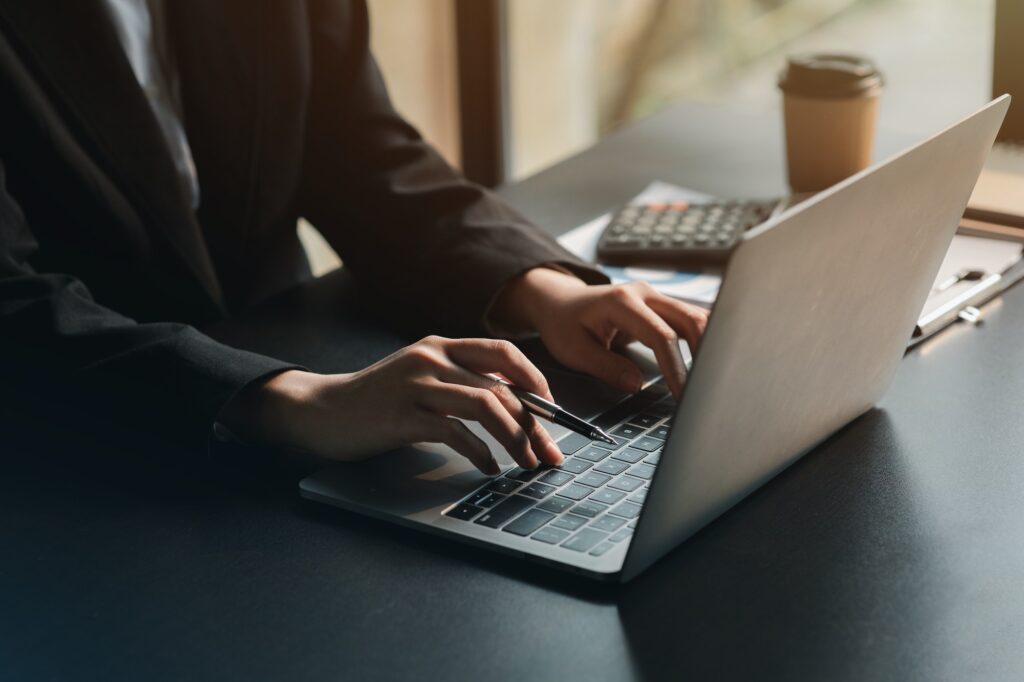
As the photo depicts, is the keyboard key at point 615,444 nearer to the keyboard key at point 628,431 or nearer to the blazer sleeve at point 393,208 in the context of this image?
the keyboard key at point 628,431

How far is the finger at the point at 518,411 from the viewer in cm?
79

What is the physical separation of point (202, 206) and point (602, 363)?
0.57 meters

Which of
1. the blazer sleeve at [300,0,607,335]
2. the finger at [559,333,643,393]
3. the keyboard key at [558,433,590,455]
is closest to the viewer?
the keyboard key at [558,433,590,455]

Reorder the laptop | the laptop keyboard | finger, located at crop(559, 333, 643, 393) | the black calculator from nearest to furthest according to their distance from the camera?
the laptop → the laptop keyboard → finger, located at crop(559, 333, 643, 393) → the black calculator

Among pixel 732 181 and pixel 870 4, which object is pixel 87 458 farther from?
pixel 870 4

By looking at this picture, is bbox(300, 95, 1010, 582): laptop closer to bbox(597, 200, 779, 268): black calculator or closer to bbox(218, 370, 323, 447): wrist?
bbox(218, 370, 323, 447): wrist

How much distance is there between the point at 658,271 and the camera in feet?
3.88

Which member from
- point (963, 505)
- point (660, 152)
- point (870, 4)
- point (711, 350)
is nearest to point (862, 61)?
point (660, 152)

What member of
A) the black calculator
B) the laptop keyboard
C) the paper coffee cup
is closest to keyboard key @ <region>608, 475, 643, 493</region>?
the laptop keyboard

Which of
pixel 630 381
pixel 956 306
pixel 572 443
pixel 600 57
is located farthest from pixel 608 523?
pixel 600 57

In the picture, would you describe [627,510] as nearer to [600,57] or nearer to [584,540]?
[584,540]

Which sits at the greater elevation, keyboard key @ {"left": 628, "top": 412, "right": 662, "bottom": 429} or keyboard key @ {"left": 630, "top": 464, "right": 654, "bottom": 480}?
keyboard key @ {"left": 630, "top": 464, "right": 654, "bottom": 480}

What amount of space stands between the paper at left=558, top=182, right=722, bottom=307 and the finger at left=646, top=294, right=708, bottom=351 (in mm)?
87

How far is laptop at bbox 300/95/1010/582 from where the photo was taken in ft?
1.99
